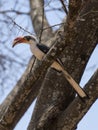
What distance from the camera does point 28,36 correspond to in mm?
2684

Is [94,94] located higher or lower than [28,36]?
lower

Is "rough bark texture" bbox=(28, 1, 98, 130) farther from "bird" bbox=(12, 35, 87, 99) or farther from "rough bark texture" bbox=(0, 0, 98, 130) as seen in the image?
"bird" bbox=(12, 35, 87, 99)

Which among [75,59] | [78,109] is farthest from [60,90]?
[78,109]

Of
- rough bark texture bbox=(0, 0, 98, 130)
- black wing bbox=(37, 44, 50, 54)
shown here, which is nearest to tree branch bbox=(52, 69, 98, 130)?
rough bark texture bbox=(0, 0, 98, 130)

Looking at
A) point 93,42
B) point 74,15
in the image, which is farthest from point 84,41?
point 74,15

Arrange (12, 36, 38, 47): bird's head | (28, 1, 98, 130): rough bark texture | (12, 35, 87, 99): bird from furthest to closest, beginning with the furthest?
1. (28, 1, 98, 130): rough bark texture
2. (12, 36, 38, 47): bird's head
3. (12, 35, 87, 99): bird

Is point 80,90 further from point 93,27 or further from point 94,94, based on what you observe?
point 93,27

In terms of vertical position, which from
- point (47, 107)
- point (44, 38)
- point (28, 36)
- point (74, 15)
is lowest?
point (44, 38)

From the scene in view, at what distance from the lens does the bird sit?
95.0 inches

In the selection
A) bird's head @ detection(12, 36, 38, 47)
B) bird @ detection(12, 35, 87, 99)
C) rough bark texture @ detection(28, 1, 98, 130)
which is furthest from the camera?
rough bark texture @ detection(28, 1, 98, 130)

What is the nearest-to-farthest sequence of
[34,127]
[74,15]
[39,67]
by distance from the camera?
1. [74,15]
2. [39,67]
3. [34,127]

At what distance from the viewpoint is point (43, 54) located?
2.59 m

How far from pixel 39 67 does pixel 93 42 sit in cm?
79

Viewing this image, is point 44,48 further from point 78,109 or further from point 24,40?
point 78,109
